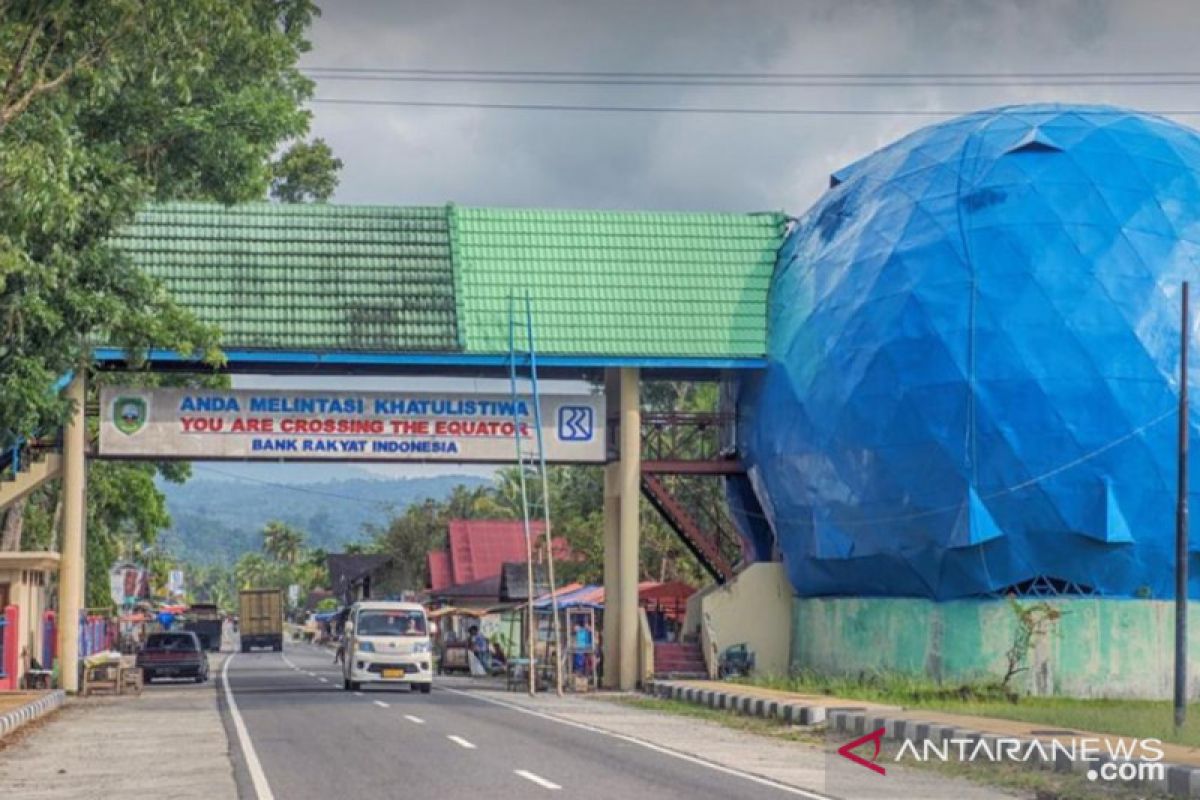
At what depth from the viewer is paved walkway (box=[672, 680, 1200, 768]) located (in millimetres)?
19938

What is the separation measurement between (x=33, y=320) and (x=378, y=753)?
8221mm

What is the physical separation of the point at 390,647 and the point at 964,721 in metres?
16.7

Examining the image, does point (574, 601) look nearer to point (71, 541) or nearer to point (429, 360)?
point (429, 360)

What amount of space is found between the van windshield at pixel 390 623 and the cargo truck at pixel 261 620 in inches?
2427

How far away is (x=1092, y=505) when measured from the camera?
116 ft

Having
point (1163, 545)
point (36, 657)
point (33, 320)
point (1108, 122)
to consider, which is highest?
point (1108, 122)

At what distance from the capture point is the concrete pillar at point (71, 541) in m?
39.3

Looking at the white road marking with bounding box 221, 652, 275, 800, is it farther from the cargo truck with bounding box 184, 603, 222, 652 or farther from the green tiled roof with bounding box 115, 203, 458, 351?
the cargo truck with bounding box 184, 603, 222, 652

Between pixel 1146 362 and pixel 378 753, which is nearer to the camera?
pixel 378 753

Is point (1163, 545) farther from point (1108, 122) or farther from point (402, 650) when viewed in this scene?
point (402, 650)

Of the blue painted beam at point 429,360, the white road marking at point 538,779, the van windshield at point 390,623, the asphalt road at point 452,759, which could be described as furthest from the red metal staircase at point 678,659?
the white road marking at point 538,779

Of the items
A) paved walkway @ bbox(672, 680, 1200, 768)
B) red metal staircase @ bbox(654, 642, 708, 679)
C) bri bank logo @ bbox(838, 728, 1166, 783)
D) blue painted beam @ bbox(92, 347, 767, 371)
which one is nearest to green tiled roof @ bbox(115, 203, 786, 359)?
blue painted beam @ bbox(92, 347, 767, 371)

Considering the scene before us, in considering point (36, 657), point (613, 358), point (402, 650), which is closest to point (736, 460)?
point (613, 358)

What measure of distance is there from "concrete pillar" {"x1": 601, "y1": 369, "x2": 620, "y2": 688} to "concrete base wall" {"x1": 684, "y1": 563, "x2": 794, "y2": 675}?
7.19ft
